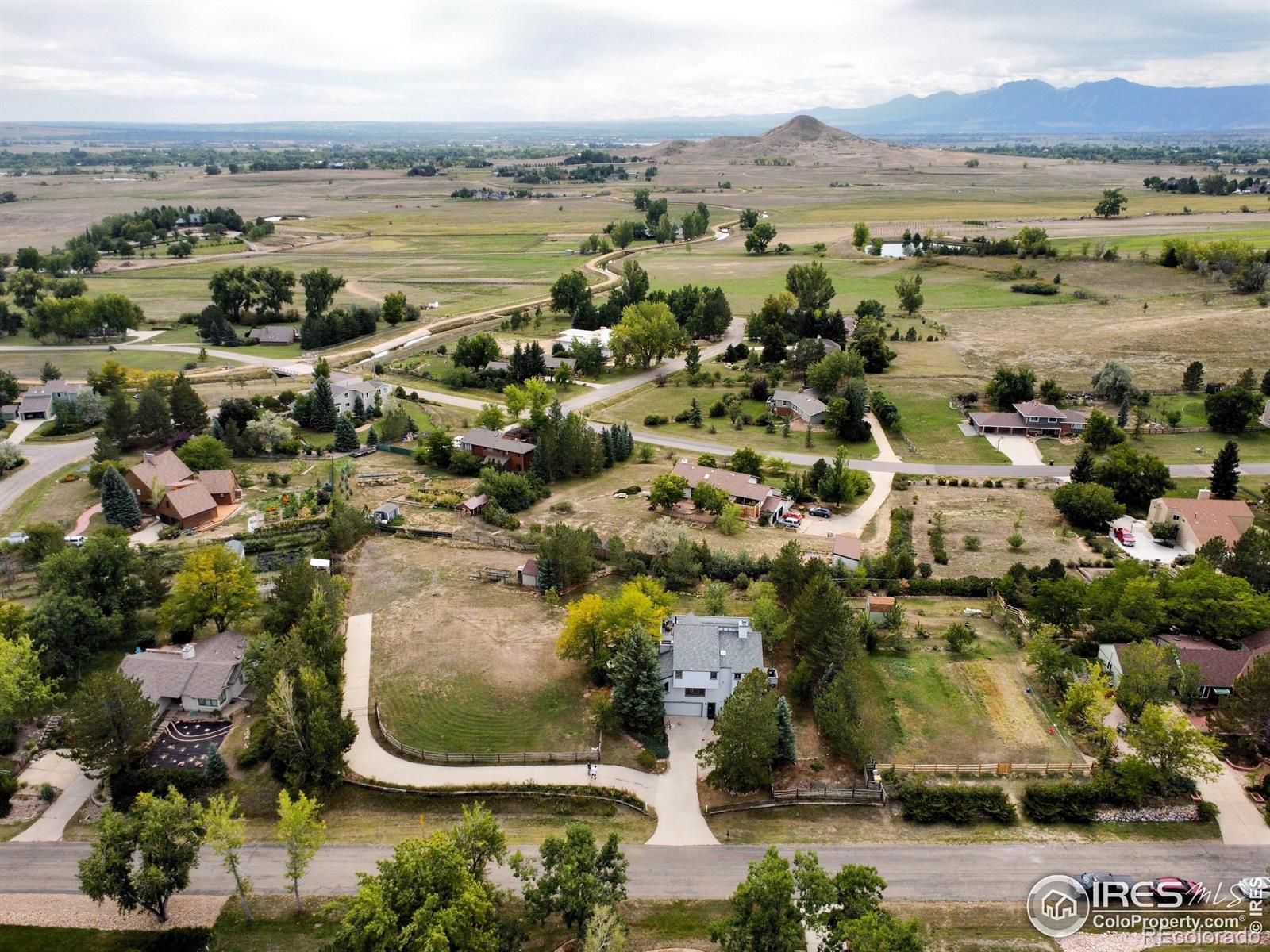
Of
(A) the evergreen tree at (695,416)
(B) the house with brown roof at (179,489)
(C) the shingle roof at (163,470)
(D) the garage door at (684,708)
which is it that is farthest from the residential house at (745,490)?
(C) the shingle roof at (163,470)

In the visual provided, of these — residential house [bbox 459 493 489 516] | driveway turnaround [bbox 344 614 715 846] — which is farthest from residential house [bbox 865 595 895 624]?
residential house [bbox 459 493 489 516]

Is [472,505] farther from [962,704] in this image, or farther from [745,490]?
[962,704]

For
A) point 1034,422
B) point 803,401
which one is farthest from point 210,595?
point 1034,422

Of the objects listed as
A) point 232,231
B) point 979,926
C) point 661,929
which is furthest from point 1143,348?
point 232,231

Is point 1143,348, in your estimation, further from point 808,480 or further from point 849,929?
point 849,929

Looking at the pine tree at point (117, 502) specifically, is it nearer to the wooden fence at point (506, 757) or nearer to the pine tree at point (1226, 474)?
the wooden fence at point (506, 757)

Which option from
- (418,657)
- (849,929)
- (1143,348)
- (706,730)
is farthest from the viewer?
(1143,348)
